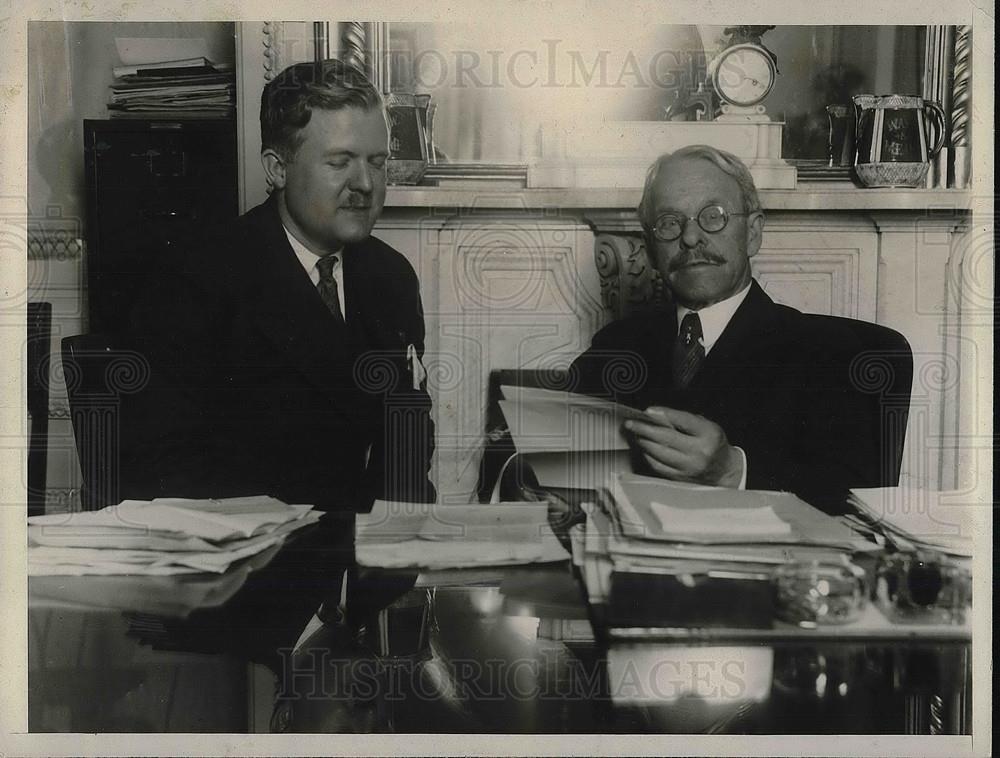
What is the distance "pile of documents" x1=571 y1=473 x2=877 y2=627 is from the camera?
233 cm

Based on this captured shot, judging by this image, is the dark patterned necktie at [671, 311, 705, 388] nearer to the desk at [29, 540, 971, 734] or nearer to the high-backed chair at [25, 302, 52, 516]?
the desk at [29, 540, 971, 734]

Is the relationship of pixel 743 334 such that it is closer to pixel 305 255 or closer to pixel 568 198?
pixel 568 198

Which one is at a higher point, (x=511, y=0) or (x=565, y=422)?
(x=511, y=0)

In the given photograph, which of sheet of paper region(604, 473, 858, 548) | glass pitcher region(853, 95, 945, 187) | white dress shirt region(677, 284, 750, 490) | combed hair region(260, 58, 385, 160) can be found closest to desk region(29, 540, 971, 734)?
sheet of paper region(604, 473, 858, 548)

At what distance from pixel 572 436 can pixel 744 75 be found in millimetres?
993

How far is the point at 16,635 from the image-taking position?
2410mm

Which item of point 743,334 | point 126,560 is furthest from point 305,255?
point 743,334

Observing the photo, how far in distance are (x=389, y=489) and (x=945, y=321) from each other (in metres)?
1.46

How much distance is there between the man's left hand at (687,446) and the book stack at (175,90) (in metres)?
1.29

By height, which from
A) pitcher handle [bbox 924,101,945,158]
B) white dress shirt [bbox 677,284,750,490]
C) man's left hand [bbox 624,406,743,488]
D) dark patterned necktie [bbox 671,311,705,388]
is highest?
pitcher handle [bbox 924,101,945,158]

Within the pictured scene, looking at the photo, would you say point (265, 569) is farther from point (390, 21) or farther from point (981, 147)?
point (981, 147)

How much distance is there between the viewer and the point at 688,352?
2.41 metres

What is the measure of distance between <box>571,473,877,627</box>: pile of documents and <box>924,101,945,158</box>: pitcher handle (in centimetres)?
96

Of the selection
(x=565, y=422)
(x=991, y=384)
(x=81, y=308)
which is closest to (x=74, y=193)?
(x=81, y=308)
